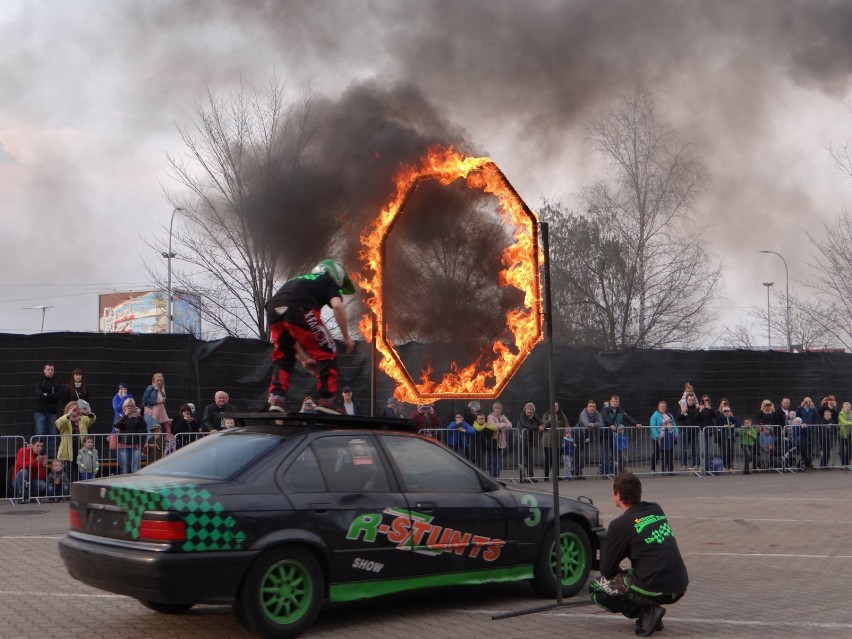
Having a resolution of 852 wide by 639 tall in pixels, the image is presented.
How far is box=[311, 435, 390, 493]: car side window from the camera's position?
23.7 feet

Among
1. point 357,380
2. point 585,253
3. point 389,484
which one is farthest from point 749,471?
point 389,484

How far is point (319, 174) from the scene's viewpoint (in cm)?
2119

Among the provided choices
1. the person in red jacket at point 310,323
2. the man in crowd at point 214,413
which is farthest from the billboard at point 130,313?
the person in red jacket at point 310,323

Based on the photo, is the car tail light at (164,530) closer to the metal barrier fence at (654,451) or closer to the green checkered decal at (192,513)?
the green checkered decal at (192,513)

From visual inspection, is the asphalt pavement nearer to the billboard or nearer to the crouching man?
the crouching man

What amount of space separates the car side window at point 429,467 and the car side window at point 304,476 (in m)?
0.69

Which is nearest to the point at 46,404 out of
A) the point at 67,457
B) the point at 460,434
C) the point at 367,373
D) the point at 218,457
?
the point at 67,457

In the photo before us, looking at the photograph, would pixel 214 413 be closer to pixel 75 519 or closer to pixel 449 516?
pixel 75 519

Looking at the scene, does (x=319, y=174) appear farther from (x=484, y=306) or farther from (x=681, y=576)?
(x=681, y=576)

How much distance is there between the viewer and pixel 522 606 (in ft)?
26.0

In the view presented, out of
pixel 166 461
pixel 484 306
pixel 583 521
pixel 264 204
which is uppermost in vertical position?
pixel 264 204

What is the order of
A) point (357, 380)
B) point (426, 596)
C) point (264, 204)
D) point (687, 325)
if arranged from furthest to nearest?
point (687, 325) < point (264, 204) < point (357, 380) < point (426, 596)

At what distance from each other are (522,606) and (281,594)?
2.14 m

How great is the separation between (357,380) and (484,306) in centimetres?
401
